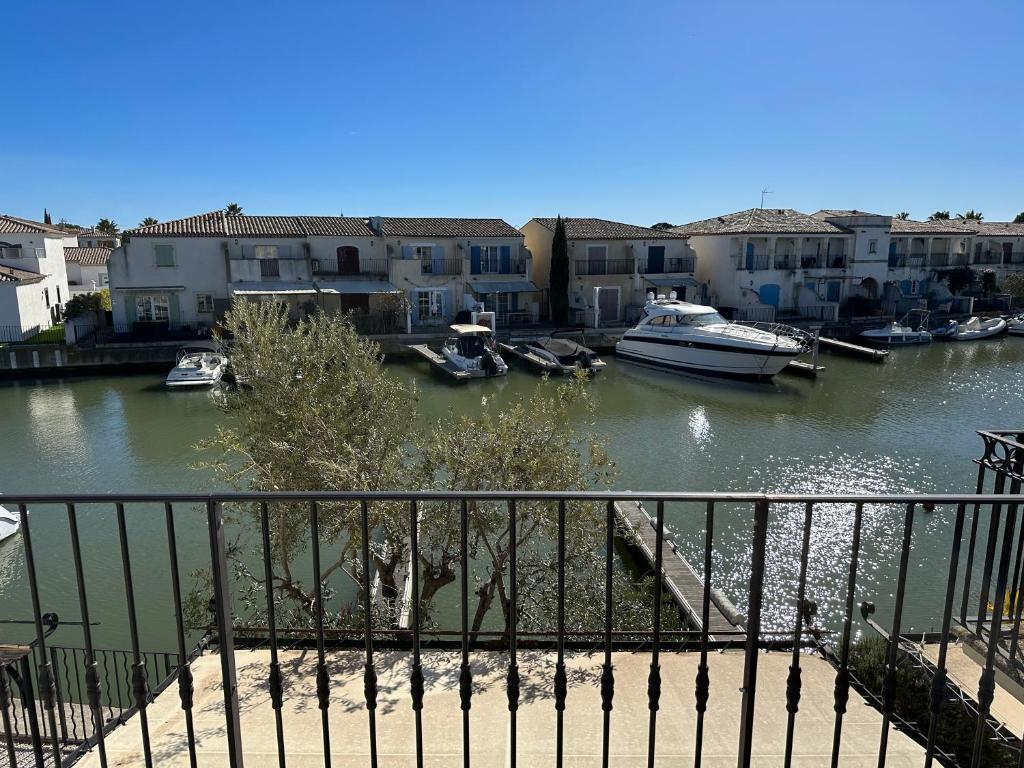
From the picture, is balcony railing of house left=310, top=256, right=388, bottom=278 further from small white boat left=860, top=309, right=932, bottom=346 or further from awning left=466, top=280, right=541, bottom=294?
small white boat left=860, top=309, right=932, bottom=346

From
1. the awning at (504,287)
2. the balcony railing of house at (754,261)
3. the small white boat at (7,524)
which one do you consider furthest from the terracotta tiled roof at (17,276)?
the balcony railing of house at (754,261)

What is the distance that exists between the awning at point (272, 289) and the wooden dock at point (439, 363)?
210 inches

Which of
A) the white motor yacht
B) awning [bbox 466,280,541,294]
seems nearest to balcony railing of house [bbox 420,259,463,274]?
awning [bbox 466,280,541,294]

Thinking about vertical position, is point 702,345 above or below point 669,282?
below

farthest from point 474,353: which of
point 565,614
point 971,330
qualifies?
point 971,330

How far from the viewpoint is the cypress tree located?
3428cm

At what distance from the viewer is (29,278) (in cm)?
2903

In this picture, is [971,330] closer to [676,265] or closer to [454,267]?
[676,265]

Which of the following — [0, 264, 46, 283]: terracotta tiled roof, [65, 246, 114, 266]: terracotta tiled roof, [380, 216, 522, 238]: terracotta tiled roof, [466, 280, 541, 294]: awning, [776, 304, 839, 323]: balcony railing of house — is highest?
[380, 216, 522, 238]: terracotta tiled roof

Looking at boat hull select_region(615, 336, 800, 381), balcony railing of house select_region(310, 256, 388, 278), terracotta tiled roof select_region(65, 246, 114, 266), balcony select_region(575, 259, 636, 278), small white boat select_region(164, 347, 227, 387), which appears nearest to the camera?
small white boat select_region(164, 347, 227, 387)

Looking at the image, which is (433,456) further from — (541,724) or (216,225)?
(216,225)

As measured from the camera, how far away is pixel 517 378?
25.9 meters

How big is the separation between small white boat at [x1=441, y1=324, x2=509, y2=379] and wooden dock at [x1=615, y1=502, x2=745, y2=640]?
15.1 metres

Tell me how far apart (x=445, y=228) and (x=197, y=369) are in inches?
572
